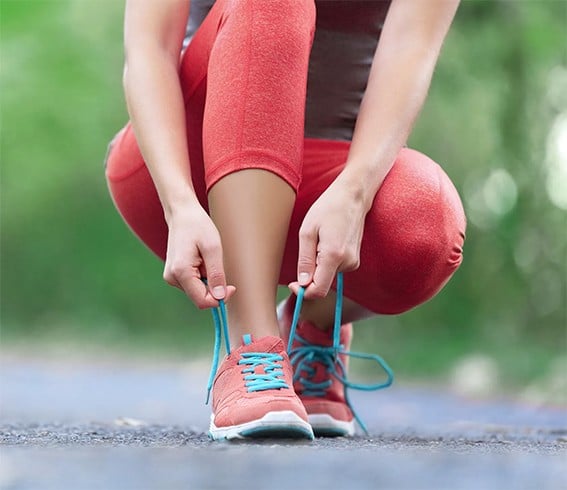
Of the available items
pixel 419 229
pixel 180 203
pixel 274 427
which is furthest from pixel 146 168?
pixel 274 427

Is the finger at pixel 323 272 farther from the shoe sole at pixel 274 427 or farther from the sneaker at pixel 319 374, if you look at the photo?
the sneaker at pixel 319 374

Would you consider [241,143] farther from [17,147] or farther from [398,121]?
[17,147]

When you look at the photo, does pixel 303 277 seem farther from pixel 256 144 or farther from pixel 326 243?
pixel 256 144

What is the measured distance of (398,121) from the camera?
135 cm

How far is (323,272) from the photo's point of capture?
1217 mm

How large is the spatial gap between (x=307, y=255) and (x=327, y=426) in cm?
48

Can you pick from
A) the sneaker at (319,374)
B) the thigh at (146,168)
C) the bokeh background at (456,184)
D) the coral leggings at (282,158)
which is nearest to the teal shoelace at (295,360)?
the sneaker at (319,374)

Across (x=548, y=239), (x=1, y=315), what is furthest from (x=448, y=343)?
(x=1, y=315)

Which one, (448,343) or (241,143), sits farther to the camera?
(448,343)

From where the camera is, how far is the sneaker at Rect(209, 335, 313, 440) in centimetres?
114

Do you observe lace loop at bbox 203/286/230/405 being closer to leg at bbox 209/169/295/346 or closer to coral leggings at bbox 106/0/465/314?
leg at bbox 209/169/295/346

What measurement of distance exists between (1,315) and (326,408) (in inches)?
244

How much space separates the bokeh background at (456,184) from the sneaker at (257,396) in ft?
10.5

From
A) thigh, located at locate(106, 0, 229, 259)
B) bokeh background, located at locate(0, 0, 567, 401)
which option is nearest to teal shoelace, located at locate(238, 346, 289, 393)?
thigh, located at locate(106, 0, 229, 259)
